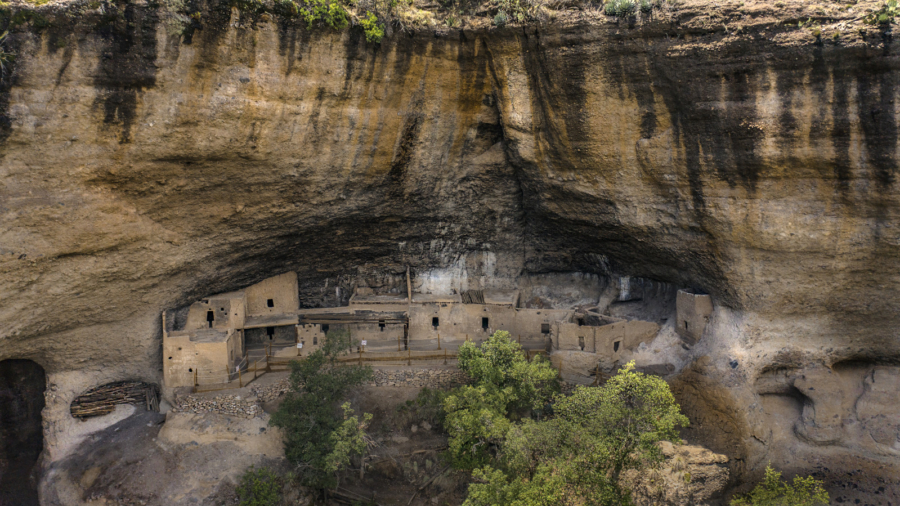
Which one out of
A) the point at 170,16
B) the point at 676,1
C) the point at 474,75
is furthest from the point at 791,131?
the point at 170,16

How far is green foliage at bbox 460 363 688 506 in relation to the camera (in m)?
12.0

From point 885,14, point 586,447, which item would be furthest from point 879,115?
point 586,447

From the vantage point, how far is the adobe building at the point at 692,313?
16344mm

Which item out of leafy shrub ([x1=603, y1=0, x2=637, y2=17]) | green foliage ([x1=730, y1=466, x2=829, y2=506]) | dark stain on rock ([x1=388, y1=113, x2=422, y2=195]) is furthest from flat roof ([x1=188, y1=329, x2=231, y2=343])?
green foliage ([x1=730, y1=466, x2=829, y2=506])

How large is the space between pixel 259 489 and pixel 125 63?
378 inches

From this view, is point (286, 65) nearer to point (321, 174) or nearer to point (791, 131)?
point (321, 174)

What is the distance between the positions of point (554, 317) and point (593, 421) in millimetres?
5909

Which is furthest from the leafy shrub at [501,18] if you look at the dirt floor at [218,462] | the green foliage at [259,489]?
the green foliage at [259,489]

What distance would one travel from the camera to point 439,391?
15688 mm

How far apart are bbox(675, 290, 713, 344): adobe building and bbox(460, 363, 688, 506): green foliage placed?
4064 millimetres

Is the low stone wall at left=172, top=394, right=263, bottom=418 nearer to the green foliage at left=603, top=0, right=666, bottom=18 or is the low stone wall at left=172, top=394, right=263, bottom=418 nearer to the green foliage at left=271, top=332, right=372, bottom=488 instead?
the green foliage at left=271, top=332, right=372, bottom=488

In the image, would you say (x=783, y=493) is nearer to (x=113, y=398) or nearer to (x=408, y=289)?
(x=408, y=289)

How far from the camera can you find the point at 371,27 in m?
13.1

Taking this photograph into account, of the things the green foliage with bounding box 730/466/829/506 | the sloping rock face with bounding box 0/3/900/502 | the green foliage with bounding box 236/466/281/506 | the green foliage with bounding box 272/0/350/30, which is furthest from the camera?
the green foliage with bounding box 236/466/281/506
